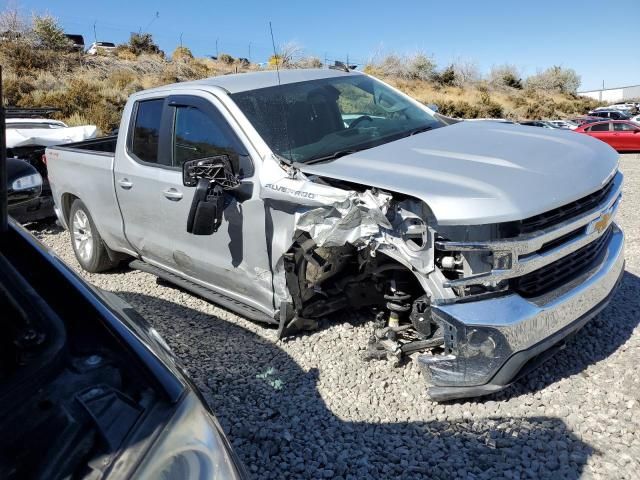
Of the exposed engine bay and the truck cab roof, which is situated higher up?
the truck cab roof

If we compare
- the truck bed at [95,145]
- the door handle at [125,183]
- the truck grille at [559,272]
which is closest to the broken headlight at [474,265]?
the truck grille at [559,272]

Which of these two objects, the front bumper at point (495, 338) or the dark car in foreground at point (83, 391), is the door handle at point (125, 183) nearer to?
the dark car in foreground at point (83, 391)

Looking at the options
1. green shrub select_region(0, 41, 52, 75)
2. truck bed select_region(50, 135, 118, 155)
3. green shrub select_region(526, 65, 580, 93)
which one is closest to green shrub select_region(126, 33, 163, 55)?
green shrub select_region(0, 41, 52, 75)

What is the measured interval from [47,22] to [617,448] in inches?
1221

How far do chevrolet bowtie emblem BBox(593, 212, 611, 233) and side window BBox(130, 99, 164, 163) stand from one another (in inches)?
127

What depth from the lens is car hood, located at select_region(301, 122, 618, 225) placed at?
8.70 feet

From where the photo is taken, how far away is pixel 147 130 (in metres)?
4.66

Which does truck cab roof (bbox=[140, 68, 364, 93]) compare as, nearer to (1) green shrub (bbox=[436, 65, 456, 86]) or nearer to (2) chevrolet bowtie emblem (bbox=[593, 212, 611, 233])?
(2) chevrolet bowtie emblem (bbox=[593, 212, 611, 233])

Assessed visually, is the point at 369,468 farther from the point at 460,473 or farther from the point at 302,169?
the point at 302,169

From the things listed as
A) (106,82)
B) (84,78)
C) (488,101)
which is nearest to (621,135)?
(106,82)

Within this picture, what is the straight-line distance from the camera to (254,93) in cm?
Result: 405

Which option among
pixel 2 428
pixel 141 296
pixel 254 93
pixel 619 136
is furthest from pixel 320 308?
pixel 619 136

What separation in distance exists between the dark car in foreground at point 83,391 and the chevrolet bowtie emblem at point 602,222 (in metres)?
2.53

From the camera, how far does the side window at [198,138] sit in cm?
385
